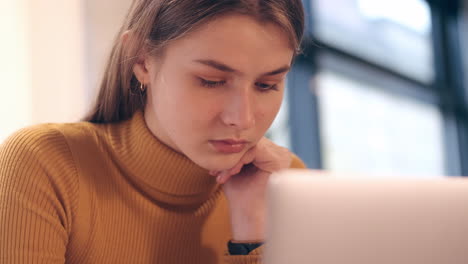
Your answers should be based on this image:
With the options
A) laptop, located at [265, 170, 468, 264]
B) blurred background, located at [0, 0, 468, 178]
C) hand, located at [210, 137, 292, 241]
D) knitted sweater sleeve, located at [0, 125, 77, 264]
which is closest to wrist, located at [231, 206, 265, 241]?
hand, located at [210, 137, 292, 241]

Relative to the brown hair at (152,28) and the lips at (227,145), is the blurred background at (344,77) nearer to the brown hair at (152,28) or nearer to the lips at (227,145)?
the brown hair at (152,28)

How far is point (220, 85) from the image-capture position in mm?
852

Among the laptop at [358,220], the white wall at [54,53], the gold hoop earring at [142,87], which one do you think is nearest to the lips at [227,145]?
the gold hoop earring at [142,87]

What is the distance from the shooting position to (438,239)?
17.1 inches

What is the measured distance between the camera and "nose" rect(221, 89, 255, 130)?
0.84 metres

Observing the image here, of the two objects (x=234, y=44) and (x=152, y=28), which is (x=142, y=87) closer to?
(x=152, y=28)

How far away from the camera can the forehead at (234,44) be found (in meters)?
0.81

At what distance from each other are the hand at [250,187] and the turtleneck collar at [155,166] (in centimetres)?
6

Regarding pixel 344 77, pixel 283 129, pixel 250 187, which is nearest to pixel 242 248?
pixel 250 187

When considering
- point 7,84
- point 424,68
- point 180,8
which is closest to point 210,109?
point 180,8

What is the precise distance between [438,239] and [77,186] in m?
0.67

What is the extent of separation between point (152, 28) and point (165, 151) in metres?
0.26

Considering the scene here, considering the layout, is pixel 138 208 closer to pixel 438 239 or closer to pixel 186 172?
pixel 186 172

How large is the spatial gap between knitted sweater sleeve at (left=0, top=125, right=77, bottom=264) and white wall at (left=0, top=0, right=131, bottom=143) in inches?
50.7
